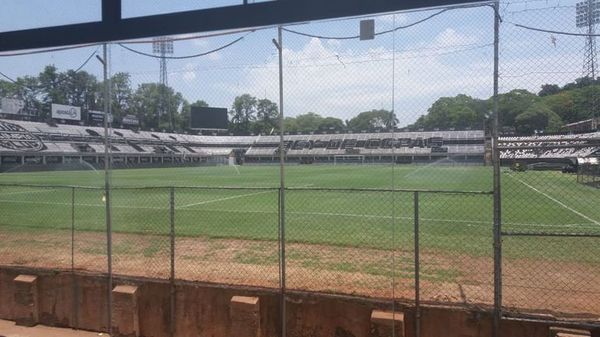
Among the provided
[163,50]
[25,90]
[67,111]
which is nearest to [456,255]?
[163,50]

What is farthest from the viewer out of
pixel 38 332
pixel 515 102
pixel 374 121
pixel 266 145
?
pixel 266 145

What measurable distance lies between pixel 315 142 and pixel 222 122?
2316mm

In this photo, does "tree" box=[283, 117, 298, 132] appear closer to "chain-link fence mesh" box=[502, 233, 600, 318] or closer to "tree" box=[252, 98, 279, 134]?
"tree" box=[252, 98, 279, 134]

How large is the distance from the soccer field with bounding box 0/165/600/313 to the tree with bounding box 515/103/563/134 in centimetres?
114

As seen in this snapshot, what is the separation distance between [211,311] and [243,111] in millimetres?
2957

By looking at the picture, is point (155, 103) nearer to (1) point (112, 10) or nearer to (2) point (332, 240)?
(1) point (112, 10)

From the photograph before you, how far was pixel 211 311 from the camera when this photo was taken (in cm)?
651

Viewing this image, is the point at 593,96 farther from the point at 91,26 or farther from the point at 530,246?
the point at 91,26

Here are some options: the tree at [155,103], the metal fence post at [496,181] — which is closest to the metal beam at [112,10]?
the tree at [155,103]

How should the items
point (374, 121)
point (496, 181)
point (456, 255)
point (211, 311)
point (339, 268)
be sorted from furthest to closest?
1. point (456, 255)
2. point (339, 268)
3. point (211, 311)
4. point (374, 121)
5. point (496, 181)

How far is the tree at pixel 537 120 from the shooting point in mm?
5787

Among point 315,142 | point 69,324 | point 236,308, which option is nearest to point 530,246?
point 315,142

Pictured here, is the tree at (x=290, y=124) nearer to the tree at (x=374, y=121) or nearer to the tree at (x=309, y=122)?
the tree at (x=309, y=122)

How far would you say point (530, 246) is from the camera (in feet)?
33.6
